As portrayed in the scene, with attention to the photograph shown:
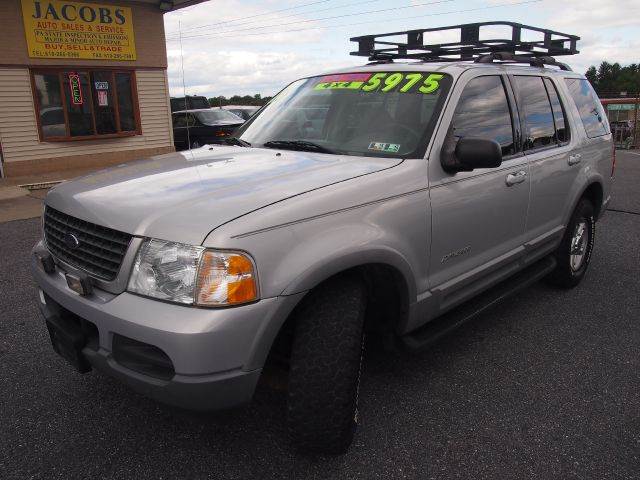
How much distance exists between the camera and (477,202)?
9.86ft

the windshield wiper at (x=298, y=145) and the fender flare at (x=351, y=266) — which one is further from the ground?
the windshield wiper at (x=298, y=145)

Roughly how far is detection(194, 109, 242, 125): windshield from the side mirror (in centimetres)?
1338

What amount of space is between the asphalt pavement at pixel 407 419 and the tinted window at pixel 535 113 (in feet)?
4.34

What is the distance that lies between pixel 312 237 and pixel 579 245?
10.8 feet

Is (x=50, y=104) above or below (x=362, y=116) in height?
above

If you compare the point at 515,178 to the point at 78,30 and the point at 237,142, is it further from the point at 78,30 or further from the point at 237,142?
the point at 78,30

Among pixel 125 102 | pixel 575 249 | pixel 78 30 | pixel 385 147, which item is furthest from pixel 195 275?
pixel 125 102

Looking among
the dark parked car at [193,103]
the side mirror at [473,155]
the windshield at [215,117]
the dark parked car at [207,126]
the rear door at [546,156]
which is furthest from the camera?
the dark parked car at [193,103]

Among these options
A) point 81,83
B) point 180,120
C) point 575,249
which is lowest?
point 575,249

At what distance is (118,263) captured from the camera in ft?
6.95

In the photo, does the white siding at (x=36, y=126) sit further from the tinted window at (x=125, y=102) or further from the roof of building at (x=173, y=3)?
the roof of building at (x=173, y=3)

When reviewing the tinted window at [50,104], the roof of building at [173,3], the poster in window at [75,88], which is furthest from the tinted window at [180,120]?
the tinted window at [50,104]

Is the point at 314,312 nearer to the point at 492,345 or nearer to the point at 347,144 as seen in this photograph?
the point at 347,144

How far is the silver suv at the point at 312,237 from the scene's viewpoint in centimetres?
198
